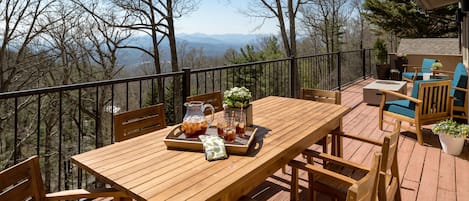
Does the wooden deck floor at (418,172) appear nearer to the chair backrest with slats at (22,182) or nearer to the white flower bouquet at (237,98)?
the white flower bouquet at (237,98)

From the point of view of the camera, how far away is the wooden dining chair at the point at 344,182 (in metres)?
1.18

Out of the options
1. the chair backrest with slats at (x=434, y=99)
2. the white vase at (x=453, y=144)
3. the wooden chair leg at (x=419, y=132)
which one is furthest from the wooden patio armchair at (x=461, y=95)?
the white vase at (x=453, y=144)

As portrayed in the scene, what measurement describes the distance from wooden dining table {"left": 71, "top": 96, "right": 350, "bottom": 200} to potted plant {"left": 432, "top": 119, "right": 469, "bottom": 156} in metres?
2.14

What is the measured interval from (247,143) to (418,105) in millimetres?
2994

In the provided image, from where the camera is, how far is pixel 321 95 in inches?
126

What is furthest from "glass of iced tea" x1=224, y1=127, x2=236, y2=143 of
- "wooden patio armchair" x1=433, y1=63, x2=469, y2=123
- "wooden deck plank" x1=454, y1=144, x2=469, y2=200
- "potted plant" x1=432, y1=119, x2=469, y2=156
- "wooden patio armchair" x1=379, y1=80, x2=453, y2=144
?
"wooden patio armchair" x1=433, y1=63, x2=469, y2=123

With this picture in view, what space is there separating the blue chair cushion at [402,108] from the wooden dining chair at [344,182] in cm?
240

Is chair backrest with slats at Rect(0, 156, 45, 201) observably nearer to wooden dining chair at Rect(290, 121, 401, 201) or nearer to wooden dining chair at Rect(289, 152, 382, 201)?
wooden dining chair at Rect(289, 152, 382, 201)

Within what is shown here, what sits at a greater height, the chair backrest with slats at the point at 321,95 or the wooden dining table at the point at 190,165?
the chair backrest with slats at the point at 321,95

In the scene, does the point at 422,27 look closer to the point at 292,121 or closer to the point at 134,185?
the point at 292,121

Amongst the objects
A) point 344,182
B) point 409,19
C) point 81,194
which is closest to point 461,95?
point 344,182

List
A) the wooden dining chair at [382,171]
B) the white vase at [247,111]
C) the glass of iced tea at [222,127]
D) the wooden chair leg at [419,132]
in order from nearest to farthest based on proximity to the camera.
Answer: the wooden dining chair at [382,171], the glass of iced tea at [222,127], the white vase at [247,111], the wooden chair leg at [419,132]

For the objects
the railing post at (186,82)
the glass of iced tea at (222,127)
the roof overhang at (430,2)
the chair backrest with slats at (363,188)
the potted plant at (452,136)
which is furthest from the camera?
the roof overhang at (430,2)

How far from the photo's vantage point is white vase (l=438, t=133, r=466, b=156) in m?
3.36
